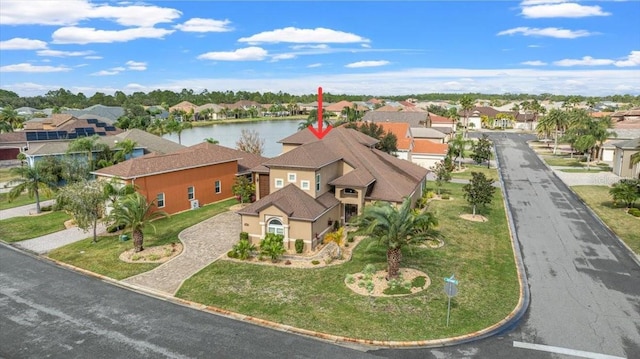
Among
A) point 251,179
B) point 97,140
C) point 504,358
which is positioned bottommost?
point 504,358

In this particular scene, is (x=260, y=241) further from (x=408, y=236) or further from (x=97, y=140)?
(x=97, y=140)

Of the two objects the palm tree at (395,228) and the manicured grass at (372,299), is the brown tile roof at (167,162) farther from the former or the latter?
the palm tree at (395,228)

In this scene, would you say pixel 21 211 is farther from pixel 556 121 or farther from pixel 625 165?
pixel 556 121

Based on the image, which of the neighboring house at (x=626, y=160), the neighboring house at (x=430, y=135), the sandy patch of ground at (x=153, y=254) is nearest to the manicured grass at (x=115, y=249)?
the sandy patch of ground at (x=153, y=254)

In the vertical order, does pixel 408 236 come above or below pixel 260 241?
above

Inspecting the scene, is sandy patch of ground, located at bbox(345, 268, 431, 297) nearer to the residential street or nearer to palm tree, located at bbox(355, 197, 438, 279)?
palm tree, located at bbox(355, 197, 438, 279)

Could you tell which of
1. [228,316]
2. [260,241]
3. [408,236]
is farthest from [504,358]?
[260,241]
